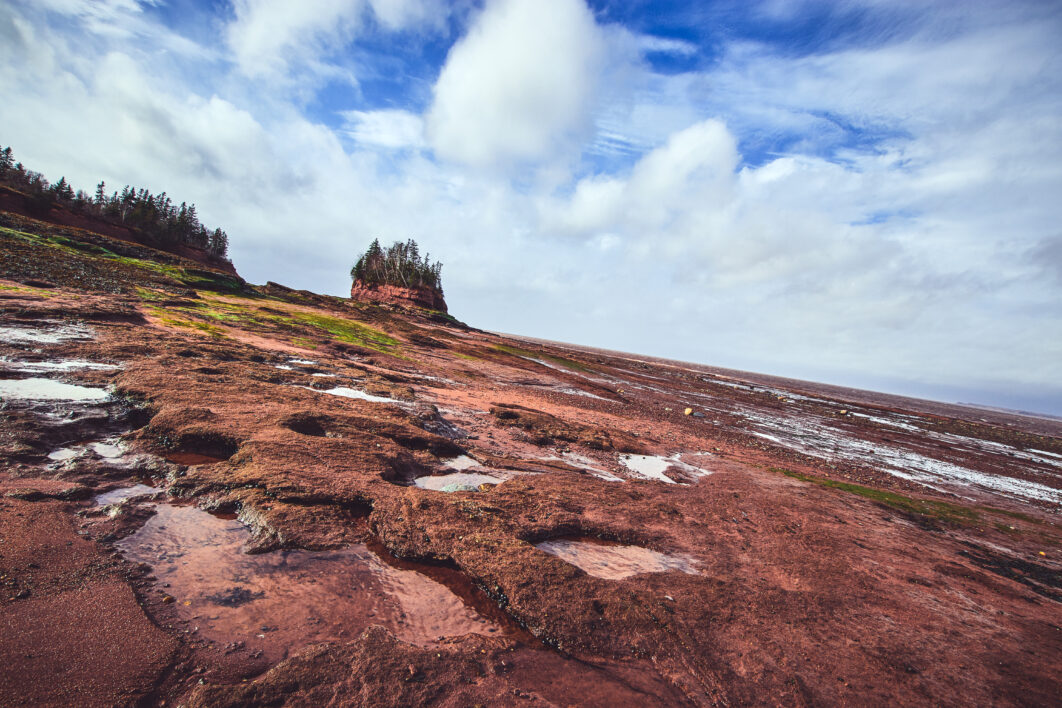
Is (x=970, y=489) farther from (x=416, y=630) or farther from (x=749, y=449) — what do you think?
(x=416, y=630)

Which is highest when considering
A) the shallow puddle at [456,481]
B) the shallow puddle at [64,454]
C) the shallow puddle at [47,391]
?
the shallow puddle at [47,391]

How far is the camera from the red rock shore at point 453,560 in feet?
10.7

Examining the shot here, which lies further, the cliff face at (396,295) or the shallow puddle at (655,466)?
the cliff face at (396,295)

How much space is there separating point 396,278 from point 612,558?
77.1 metres

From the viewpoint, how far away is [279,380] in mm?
12141

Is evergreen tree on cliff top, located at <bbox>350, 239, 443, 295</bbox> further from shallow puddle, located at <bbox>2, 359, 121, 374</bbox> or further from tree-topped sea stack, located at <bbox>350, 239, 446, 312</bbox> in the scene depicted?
shallow puddle, located at <bbox>2, 359, 121, 374</bbox>

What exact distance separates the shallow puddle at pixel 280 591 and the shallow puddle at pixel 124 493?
461mm

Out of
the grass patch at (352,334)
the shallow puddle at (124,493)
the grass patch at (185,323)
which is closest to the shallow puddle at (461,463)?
the shallow puddle at (124,493)

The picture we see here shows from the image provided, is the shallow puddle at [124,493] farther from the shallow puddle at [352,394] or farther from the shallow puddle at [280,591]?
the shallow puddle at [352,394]

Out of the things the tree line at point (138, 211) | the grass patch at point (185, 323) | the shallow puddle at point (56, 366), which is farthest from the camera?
the tree line at point (138, 211)

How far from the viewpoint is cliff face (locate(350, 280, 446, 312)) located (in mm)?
71875

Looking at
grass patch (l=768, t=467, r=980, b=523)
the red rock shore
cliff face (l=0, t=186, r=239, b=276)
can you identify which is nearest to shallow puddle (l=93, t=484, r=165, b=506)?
the red rock shore

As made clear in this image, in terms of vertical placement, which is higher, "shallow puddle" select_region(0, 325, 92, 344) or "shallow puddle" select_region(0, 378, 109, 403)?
"shallow puddle" select_region(0, 325, 92, 344)

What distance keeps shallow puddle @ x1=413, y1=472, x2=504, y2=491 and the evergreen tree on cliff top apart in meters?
70.9
